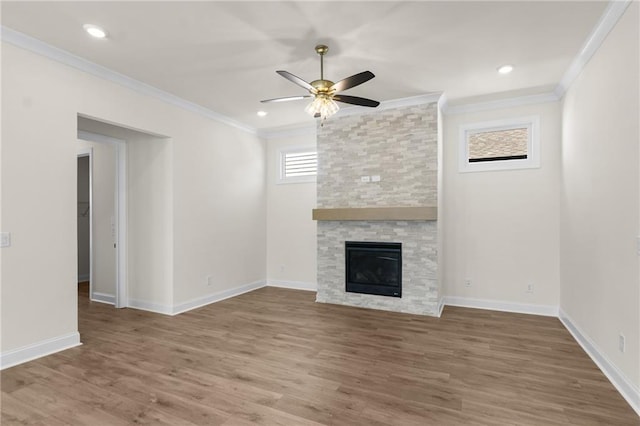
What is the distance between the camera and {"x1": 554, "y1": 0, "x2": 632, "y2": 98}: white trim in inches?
100

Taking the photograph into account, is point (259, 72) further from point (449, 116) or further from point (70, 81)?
point (449, 116)

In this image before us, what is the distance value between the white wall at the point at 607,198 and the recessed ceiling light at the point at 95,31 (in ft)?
13.3

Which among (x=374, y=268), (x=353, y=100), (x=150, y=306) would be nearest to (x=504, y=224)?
(x=374, y=268)

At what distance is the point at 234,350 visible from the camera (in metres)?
3.38

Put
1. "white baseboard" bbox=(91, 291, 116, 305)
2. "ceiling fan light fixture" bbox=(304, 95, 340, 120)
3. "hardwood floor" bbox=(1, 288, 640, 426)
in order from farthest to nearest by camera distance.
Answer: "white baseboard" bbox=(91, 291, 116, 305), "ceiling fan light fixture" bbox=(304, 95, 340, 120), "hardwood floor" bbox=(1, 288, 640, 426)

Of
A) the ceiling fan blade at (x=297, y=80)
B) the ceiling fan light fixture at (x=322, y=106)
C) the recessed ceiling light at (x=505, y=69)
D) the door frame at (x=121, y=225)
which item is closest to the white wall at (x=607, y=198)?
the recessed ceiling light at (x=505, y=69)

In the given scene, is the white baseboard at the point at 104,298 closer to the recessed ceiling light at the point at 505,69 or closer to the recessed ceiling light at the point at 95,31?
the recessed ceiling light at the point at 95,31

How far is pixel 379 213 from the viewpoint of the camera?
15.4 feet

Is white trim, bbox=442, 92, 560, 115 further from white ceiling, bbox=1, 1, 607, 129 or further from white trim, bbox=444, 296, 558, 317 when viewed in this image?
white trim, bbox=444, 296, 558, 317

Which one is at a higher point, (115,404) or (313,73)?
(313,73)

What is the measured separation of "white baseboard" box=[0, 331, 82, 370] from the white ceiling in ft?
9.09

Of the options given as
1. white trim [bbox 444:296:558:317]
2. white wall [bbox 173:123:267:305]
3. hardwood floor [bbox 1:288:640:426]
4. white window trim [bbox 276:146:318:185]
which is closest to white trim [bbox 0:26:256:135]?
white wall [bbox 173:123:267:305]

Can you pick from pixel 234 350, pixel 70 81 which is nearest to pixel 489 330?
pixel 234 350

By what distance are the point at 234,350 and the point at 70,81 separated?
124 inches
